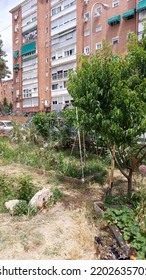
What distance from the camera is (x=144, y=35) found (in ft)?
13.0

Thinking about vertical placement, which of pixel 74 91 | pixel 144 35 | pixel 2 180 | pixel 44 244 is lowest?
pixel 44 244

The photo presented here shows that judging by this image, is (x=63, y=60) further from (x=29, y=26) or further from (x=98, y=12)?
(x=29, y=26)

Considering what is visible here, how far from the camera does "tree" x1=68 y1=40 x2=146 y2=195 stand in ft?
12.1

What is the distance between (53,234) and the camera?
3641mm

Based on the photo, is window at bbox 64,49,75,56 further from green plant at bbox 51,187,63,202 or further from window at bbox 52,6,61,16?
green plant at bbox 51,187,63,202

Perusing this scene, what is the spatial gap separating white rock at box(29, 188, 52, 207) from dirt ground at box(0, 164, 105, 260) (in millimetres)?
215

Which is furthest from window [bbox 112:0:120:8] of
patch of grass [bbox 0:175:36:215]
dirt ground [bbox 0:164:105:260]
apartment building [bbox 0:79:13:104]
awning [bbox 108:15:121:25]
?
apartment building [bbox 0:79:13:104]

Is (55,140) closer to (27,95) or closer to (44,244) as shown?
(44,244)

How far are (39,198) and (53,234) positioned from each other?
3.29 ft

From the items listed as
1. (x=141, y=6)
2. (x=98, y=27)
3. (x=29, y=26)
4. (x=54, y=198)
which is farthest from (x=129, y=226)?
(x=29, y=26)

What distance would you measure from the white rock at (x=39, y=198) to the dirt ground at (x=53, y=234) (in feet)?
0.70

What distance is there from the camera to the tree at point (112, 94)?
3686mm

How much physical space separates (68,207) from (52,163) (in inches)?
121
